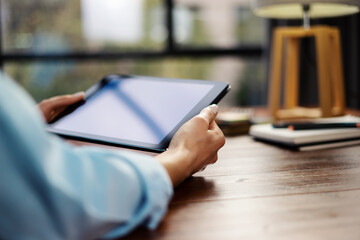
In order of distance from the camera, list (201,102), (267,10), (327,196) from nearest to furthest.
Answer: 1. (327,196)
2. (201,102)
3. (267,10)

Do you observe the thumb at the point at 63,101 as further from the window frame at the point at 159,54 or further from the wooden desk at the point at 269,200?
the window frame at the point at 159,54

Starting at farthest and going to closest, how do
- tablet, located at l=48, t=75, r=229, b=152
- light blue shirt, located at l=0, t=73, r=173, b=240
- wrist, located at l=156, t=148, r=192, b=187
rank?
tablet, located at l=48, t=75, r=229, b=152 → wrist, located at l=156, t=148, r=192, b=187 → light blue shirt, located at l=0, t=73, r=173, b=240

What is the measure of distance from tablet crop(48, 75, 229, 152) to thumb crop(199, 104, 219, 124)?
26 millimetres

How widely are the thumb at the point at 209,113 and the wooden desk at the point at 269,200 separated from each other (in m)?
0.11

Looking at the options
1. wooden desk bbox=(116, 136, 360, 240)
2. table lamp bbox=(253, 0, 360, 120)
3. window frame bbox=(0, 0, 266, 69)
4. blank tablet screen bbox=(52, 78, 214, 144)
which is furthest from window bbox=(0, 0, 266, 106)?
wooden desk bbox=(116, 136, 360, 240)

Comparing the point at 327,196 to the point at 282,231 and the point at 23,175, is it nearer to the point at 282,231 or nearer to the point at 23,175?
the point at 282,231

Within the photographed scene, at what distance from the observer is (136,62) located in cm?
272

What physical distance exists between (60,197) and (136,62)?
2424 mm

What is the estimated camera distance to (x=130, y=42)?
9.02ft

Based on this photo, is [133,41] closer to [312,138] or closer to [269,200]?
[312,138]

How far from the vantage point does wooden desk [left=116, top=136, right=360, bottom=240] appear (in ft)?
1.46

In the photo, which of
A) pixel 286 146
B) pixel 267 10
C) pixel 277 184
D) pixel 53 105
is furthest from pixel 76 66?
pixel 277 184

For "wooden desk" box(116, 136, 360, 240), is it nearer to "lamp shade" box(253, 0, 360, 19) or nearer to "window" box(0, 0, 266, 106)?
"lamp shade" box(253, 0, 360, 19)

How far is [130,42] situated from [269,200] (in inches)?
92.6
